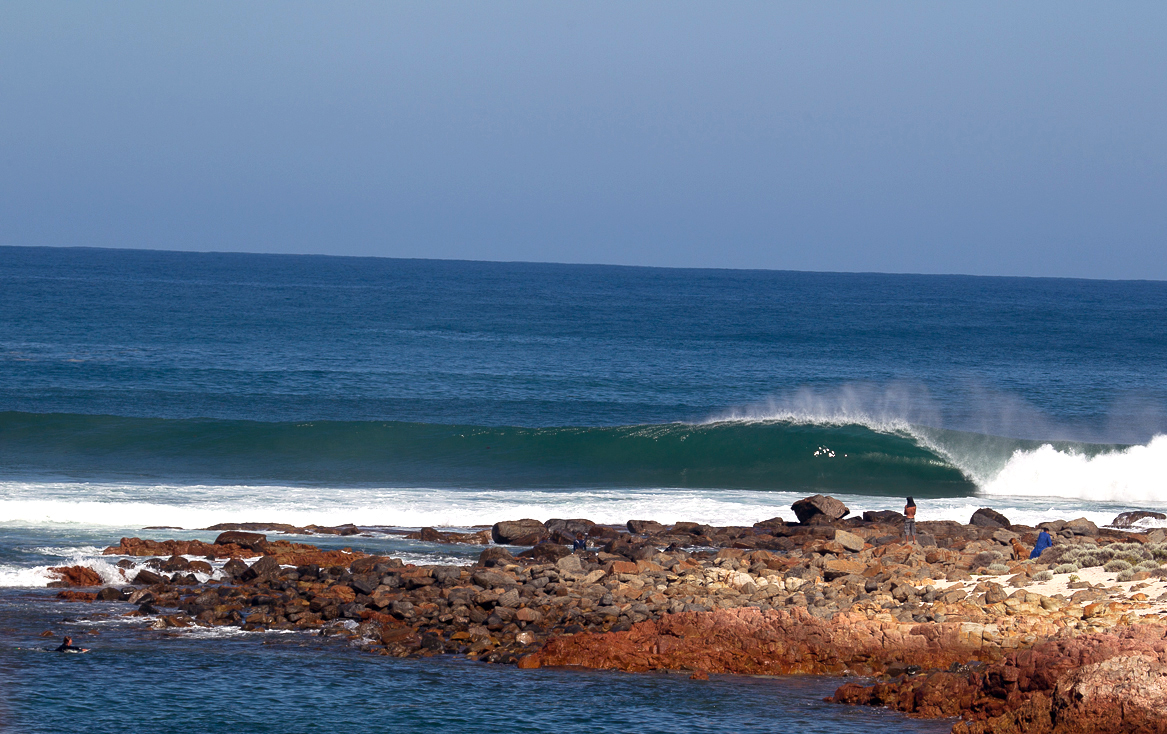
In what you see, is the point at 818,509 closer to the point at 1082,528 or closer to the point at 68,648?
the point at 1082,528

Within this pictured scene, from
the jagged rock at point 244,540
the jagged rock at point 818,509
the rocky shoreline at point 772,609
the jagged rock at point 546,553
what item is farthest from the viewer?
the jagged rock at point 818,509

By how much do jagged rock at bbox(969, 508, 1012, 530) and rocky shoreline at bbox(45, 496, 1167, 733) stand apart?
6.97 ft

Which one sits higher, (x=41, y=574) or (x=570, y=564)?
(x=570, y=564)

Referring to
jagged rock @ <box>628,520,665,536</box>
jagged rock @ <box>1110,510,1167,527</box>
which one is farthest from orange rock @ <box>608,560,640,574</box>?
jagged rock @ <box>1110,510,1167,527</box>

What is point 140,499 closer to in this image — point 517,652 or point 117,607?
point 117,607

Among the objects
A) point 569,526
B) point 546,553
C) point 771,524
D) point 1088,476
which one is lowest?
point 546,553

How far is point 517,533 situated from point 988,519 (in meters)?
9.09

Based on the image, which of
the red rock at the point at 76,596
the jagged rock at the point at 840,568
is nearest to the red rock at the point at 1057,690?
the jagged rock at the point at 840,568

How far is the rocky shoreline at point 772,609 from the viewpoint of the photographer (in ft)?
39.8

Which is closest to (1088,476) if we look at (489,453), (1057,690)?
(489,453)

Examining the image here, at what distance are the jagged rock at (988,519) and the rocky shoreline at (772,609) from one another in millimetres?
2124

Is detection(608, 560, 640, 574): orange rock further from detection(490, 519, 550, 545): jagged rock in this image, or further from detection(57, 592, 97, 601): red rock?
detection(57, 592, 97, 601): red rock

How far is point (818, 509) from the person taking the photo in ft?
75.7

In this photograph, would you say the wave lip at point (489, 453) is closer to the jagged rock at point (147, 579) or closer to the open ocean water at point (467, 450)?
the open ocean water at point (467, 450)
